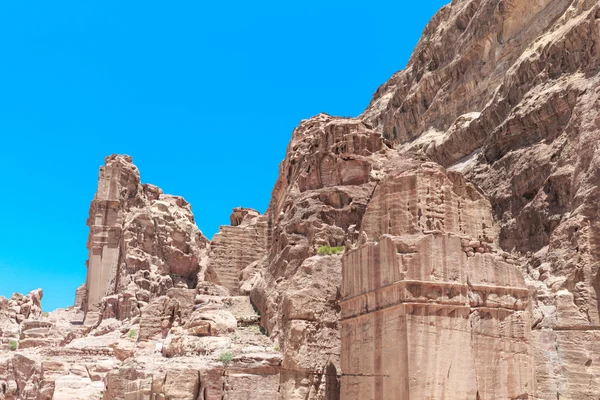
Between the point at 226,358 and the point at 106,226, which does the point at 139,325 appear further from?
the point at 106,226

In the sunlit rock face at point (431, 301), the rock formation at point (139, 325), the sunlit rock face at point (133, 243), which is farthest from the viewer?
the sunlit rock face at point (133, 243)

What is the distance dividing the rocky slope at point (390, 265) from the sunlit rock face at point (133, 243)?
14 cm

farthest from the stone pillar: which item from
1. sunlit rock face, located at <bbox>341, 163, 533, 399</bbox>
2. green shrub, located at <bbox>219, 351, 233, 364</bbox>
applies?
sunlit rock face, located at <bbox>341, 163, 533, 399</bbox>

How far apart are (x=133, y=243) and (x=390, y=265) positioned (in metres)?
37.7

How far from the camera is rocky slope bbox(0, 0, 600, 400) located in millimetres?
12531

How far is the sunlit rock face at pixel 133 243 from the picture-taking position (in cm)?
4725

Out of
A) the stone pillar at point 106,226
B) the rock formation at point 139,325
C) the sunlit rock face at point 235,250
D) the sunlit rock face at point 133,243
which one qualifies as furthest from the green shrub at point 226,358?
the stone pillar at point 106,226

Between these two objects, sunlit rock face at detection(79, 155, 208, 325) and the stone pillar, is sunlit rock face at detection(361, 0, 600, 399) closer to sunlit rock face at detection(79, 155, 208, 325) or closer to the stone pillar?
sunlit rock face at detection(79, 155, 208, 325)

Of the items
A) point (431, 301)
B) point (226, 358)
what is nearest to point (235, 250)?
Answer: point (226, 358)

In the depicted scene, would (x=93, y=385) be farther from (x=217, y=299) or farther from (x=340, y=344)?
(x=340, y=344)

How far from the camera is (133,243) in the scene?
48.1m

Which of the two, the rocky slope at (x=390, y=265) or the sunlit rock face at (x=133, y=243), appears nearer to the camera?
the rocky slope at (x=390, y=265)

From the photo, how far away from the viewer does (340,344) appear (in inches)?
572

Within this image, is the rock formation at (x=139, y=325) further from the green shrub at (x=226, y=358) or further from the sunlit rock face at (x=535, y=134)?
the sunlit rock face at (x=535, y=134)
